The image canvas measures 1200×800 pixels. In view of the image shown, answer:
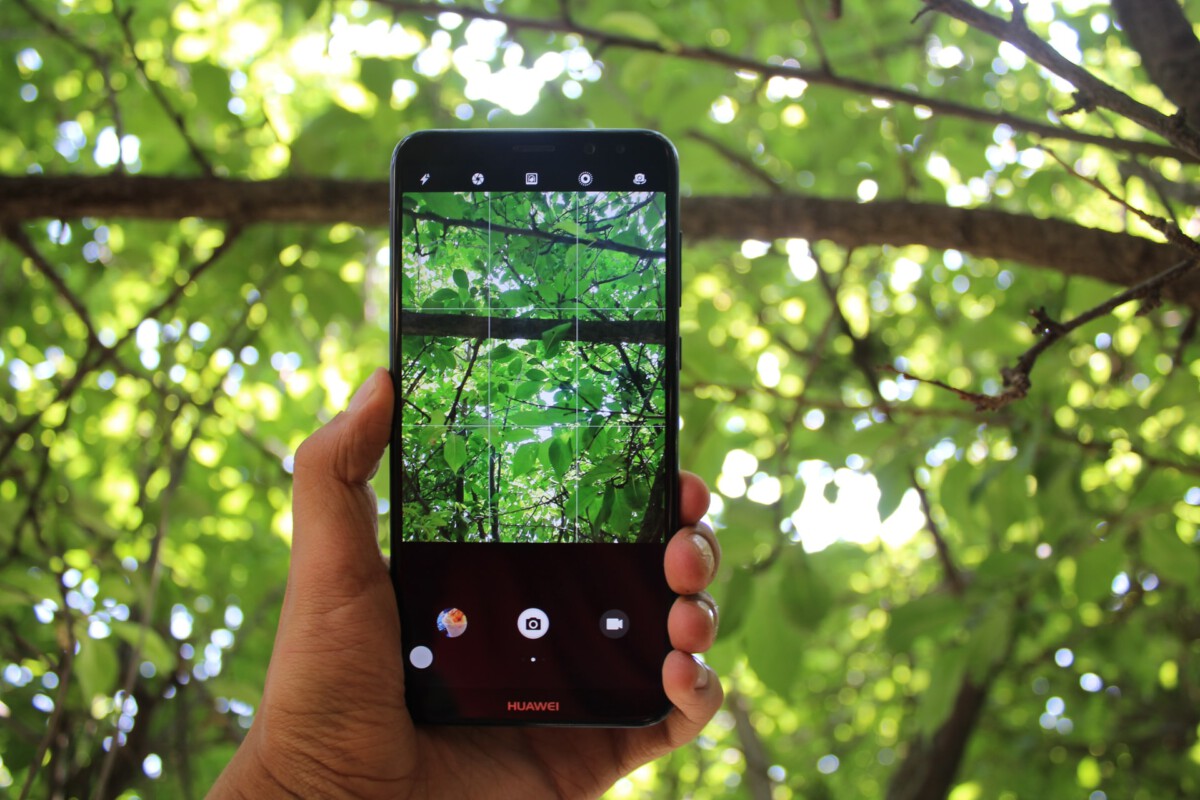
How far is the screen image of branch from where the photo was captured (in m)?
1.15

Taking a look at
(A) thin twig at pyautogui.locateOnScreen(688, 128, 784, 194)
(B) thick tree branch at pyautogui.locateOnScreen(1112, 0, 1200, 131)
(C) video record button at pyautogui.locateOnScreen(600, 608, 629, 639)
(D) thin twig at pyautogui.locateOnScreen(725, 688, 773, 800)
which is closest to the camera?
(B) thick tree branch at pyautogui.locateOnScreen(1112, 0, 1200, 131)

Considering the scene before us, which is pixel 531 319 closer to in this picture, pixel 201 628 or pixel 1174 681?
pixel 201 628

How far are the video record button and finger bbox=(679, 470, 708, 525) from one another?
135mm

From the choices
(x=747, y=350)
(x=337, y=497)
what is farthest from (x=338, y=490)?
(x=747, y=350)

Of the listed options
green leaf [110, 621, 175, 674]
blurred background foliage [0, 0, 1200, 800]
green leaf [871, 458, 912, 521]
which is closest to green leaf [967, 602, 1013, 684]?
blurred background foliage [0, 0, 1200, 800]

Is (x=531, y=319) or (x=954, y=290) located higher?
(x=954, y=290)

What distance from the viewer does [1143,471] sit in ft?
5.08

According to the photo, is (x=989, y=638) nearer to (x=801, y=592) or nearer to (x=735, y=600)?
→ (x=801, y=592)

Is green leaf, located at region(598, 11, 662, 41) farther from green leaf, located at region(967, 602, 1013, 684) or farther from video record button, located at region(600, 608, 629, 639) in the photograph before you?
green leaf, located at region(967, 602, 1013, 684)

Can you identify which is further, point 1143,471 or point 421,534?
point 1143,471

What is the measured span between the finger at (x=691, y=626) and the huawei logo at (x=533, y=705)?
0.15m

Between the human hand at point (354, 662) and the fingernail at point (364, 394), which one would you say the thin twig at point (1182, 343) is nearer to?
the human hand at point (354, 662)

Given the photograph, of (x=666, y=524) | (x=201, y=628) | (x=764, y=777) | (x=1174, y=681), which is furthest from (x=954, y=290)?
(x=201, y=628)

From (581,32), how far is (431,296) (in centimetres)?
51
